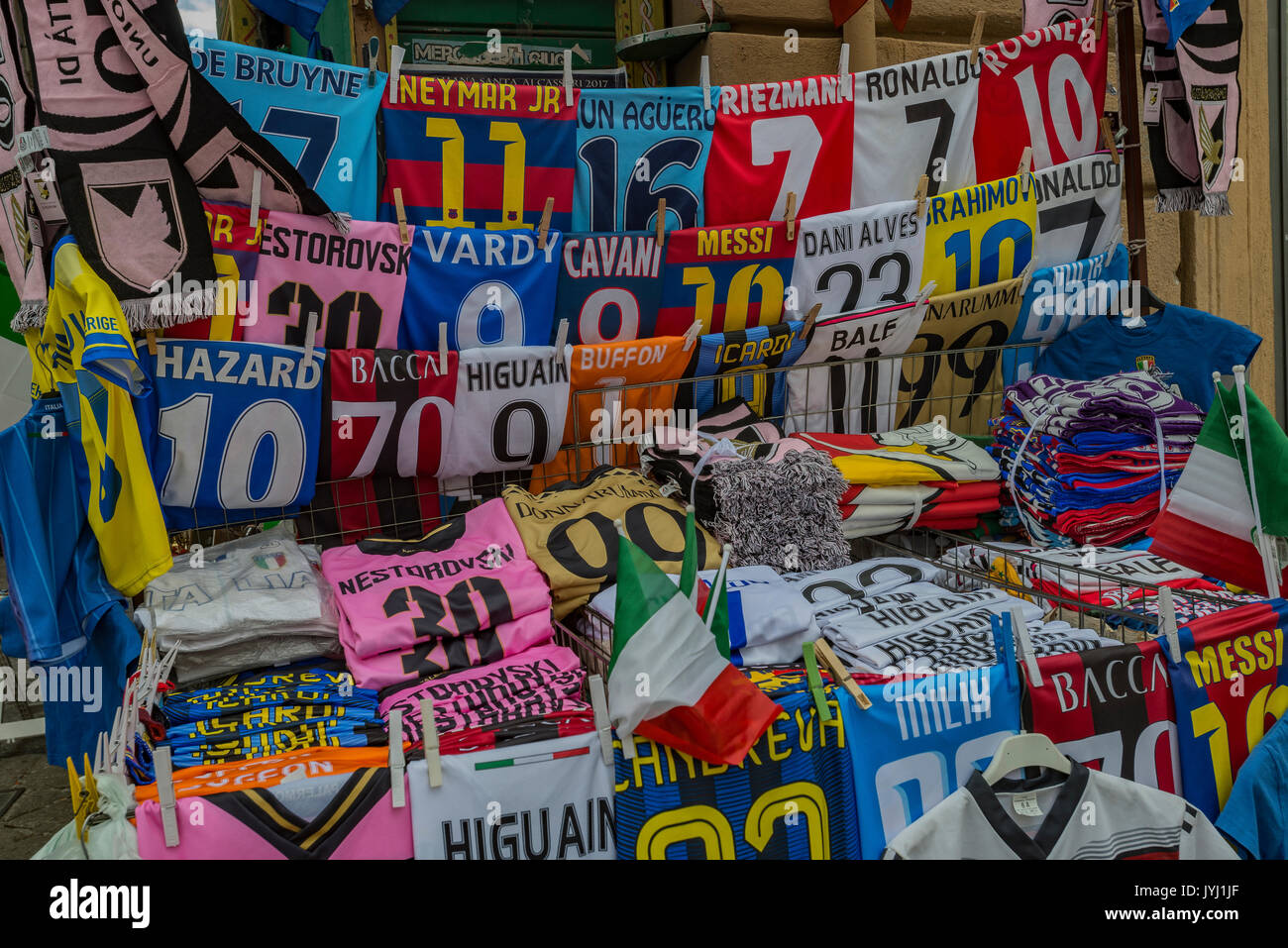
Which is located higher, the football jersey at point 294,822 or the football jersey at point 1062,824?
the football jersey at point 294,822

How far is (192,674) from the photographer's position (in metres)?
2.62

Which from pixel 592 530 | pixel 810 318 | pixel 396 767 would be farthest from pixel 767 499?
pixel 396 767

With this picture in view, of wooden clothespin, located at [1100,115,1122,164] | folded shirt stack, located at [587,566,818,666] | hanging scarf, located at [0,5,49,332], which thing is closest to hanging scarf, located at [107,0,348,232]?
hanging scarf, located at [0,5,49,332]

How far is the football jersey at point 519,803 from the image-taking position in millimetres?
2135

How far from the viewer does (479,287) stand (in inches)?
129

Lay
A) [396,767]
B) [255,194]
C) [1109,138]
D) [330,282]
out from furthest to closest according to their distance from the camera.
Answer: [1109,138]
[330,282]
[255,194]
[396,767]

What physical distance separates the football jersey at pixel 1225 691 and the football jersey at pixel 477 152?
7.16 ft

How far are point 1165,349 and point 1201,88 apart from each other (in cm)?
94

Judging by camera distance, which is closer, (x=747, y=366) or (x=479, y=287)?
(x=479, y=287)

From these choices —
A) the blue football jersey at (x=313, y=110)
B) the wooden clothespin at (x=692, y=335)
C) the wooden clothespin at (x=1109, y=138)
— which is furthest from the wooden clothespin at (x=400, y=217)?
the wooden clothespin at (x=1109, y=138)

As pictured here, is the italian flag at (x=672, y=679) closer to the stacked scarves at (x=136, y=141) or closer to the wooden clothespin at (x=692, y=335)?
the wooden clothespin at (x=692, y=335)

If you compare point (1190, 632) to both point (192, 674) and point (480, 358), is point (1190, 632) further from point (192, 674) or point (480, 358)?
point (192, 674)

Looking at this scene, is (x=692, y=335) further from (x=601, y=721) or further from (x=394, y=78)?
(x=601, y=721)

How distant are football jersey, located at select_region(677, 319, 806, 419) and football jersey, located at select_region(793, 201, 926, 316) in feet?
0.50
